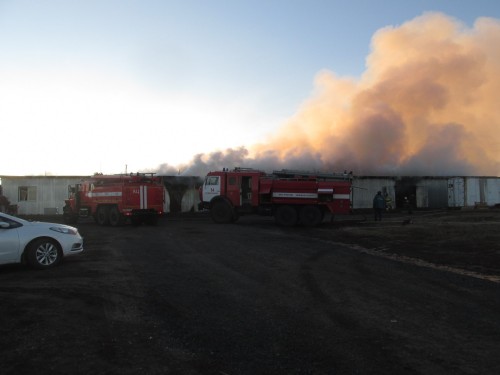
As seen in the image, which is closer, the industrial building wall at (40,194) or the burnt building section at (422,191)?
the industrial building wall at (40,194)

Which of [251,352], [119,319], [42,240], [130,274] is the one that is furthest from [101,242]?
[251,352]

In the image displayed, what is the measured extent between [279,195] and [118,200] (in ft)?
25.4

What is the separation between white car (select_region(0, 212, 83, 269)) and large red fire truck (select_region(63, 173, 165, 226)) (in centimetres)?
1143

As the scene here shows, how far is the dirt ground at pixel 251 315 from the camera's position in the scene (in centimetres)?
395

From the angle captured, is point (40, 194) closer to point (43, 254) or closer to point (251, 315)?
point (43, 254)

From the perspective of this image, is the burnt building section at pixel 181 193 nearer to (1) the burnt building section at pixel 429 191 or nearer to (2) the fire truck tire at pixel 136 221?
(2) the fire truck tire at pixel 136 221

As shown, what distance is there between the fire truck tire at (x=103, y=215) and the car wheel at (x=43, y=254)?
1248 centimetres

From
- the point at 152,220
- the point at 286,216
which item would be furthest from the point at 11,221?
the point at 286,216

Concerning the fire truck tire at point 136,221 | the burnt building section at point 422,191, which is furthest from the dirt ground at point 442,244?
the burnt building section at point 422,191

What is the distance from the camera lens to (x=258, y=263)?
9.52 m

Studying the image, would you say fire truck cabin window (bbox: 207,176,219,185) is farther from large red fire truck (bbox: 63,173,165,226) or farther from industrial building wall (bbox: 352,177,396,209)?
industrial building wall (bbox: 352,177,396,209)

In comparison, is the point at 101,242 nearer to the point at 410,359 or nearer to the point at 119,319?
the point at 119,319

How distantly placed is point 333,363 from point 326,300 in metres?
2.39

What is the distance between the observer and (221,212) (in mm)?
21984
